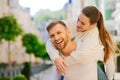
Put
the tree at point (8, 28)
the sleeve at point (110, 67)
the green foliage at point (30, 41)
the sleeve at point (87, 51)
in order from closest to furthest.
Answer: the sleeve at point (87, 51) < the sleeve at point (110, 67) < the tree at point (8, 28) < the green foliage at point (30, 41)

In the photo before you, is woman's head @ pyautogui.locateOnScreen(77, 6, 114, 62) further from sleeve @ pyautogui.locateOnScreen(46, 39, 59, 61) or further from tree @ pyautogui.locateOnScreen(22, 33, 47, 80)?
tree @ pyautogui.locateOnScreen(22, 33, 47, 80)

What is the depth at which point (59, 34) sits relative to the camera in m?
0.97

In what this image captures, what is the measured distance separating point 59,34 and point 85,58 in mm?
102

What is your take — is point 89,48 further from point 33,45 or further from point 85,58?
point 33,45

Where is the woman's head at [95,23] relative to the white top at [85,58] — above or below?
above

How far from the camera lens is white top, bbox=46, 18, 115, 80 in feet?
3.09

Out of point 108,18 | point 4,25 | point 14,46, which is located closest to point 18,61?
point 14,46

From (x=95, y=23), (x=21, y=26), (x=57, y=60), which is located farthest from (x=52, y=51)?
(x=21, y=26)

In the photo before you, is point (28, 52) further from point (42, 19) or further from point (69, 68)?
point (69, 68)

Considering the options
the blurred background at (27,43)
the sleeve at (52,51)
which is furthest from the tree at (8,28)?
the sleeve at (52,51)

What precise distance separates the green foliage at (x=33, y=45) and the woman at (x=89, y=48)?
556 centimetres

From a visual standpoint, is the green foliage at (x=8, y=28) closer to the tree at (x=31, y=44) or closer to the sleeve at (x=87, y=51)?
the tree at (x=31, y=44)

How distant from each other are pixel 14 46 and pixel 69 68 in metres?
6.38

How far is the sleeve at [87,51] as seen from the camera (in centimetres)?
94
